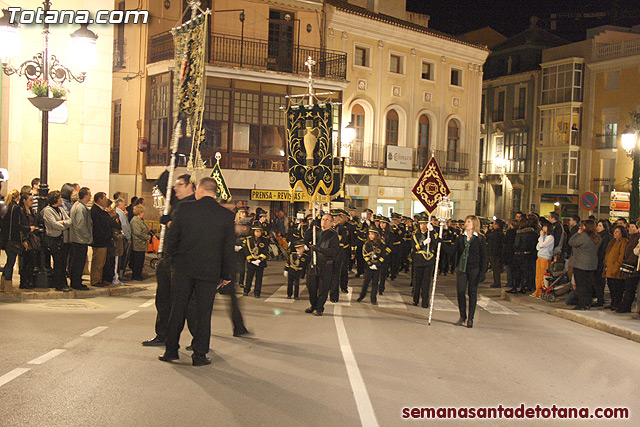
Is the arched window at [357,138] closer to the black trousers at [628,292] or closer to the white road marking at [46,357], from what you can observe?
the black trousers at [628,292]

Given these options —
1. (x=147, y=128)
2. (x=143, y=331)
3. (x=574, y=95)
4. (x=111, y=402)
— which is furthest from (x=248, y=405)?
(x=574, y=95)

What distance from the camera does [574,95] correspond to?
155ft

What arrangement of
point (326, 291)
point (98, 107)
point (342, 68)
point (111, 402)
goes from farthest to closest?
point (342, 68) → point (98, 107) → point (326, 291) → point (111, 402)

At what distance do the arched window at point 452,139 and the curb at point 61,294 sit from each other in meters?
A: 29.3

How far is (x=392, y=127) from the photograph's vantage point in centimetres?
3734

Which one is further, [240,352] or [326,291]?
[326,291]

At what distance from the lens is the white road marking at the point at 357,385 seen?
5.75 meters

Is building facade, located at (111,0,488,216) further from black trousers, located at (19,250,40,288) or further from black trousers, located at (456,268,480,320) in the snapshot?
black trousers, located at (456,268,480,320)

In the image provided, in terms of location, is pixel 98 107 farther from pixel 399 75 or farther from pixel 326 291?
pixel 399 75

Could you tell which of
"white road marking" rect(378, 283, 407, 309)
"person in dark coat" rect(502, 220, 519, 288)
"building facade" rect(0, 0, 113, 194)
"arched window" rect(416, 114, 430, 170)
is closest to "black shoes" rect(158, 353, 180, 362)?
"white road marking" rect(378, 283, 407, 309)

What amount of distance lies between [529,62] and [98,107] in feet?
136

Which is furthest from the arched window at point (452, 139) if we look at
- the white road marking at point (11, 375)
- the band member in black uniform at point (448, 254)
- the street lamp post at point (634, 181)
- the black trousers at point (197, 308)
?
the white road marking at point (11, 375)

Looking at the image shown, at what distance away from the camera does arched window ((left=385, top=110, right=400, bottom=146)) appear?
3709cm

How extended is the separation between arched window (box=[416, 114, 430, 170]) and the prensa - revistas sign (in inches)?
41.7
